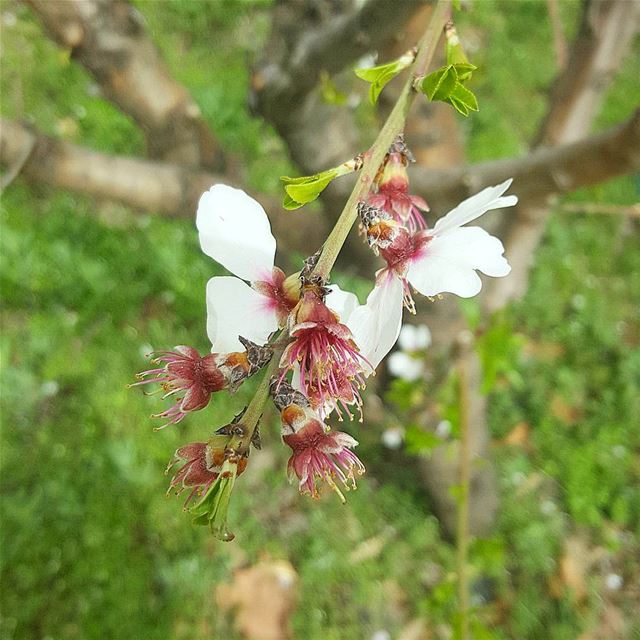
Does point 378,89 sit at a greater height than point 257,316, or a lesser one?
greater

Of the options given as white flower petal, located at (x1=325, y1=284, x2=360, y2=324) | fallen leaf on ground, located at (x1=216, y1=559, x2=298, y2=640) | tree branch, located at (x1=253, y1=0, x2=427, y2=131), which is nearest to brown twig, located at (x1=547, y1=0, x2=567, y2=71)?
tree branch, located at (x1=253, y1=0, x2=427, y2=131)

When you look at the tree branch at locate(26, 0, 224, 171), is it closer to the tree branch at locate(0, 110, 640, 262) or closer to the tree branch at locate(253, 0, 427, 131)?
the tree branch at locate(0, 110, 640, 262)

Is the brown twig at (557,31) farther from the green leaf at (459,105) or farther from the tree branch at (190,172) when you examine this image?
the green leaf at (459,105)

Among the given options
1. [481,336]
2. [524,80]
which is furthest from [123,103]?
[524,80]

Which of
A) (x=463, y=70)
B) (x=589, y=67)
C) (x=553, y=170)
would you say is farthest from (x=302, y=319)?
(x=589, y=67)

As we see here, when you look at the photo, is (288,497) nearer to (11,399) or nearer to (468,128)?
(11,399)

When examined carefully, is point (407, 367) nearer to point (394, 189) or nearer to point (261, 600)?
point (261, 600)
